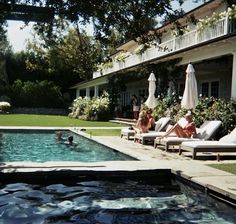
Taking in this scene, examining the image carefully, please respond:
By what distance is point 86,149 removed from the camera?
1411 centimetres

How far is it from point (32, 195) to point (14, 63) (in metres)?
45.6

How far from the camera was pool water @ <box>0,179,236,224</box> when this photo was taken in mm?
6055

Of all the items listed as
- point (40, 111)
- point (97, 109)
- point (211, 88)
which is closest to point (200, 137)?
point (211, 88)

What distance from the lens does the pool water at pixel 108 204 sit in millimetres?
6055

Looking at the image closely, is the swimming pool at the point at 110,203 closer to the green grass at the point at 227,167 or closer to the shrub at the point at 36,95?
the green grass at the point at 227,167

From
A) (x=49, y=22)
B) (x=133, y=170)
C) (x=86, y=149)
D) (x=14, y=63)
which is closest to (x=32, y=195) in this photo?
(x=133, y=170)

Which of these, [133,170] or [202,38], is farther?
[202,38]

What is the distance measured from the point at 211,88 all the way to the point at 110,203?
18036 mm

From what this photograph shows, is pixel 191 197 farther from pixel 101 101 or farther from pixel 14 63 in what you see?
pixel 14 63

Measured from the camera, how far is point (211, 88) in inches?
942

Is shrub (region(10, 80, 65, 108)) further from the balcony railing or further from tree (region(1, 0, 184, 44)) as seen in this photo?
tree (region(1, 0, 184, 44))

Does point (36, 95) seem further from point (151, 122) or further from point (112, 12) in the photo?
point (112, 12)

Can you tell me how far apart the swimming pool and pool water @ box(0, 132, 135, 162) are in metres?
3.31

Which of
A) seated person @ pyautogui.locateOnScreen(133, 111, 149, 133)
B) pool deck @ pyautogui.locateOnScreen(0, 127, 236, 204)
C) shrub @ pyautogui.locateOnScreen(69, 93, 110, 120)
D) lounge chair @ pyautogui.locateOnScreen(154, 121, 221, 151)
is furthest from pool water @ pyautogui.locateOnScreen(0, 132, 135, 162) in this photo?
shrub @ pyautogui.locateOnScreen(69, 93, 110, 120)
